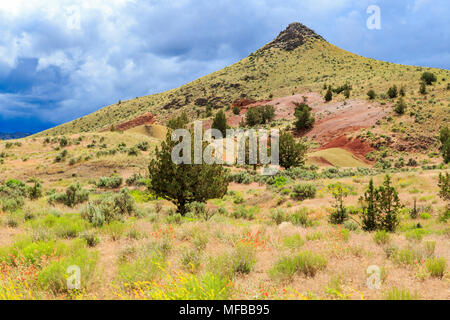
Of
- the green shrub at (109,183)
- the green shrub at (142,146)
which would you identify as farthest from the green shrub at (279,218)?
the green shrub at (142,146)

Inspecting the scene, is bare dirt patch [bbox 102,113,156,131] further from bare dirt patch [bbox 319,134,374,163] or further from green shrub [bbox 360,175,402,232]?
green shrub [bbox 360,175,402,232]

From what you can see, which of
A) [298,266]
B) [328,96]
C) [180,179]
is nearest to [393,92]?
[328,96]

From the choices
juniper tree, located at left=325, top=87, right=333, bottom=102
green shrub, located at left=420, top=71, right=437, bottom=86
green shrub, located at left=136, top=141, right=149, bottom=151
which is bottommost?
green shrub, located at left=136, top=141, right=149, bottom=151

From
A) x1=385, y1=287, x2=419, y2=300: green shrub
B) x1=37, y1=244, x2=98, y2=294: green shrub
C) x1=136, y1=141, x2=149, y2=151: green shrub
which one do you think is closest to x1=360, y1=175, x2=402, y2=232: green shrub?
x1=385, y1=287, x2=419, y2=300: green shrub

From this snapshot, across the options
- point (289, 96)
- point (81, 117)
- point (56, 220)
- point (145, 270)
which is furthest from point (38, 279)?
point (81, 117)

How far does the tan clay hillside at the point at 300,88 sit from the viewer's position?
144 feet

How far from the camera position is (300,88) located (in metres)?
79.0

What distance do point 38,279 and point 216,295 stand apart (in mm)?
3244

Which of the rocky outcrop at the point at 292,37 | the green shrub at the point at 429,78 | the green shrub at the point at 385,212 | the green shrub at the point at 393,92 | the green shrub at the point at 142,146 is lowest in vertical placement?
the green shrub at the point at 385,212

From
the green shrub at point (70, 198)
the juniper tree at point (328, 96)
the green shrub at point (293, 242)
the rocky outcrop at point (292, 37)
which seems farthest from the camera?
the rocky outcrop at point (292, 37)

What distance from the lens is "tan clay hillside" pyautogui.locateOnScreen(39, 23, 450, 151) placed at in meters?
43.9

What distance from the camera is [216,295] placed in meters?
3.65

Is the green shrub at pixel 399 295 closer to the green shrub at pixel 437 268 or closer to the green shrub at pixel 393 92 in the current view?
the green shrub at pixel 437 268

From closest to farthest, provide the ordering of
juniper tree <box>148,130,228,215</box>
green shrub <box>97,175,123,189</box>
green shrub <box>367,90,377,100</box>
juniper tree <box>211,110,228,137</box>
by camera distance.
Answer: juniper tree <box>148,130,228,215</box>, green shrub <box>97,175,123,189</box>, green shrub <box>367,90,377,100</box>, juniper tree <box>211,110,228,137</box>
